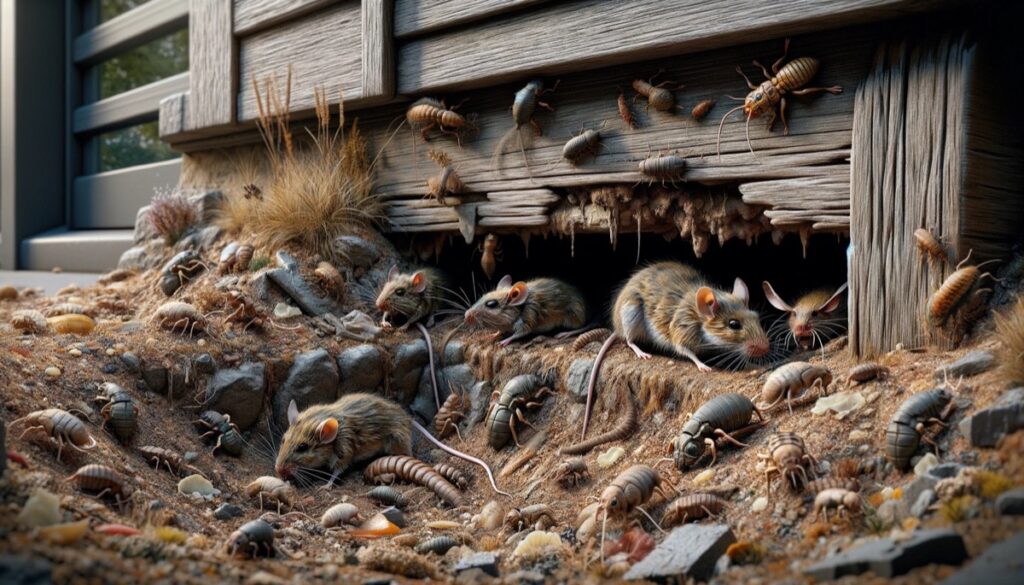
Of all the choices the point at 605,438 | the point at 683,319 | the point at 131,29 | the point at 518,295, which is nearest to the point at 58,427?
the point at 605,438

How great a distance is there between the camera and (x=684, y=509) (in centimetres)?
385

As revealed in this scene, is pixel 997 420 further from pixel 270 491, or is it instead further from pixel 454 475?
pixel 270 491

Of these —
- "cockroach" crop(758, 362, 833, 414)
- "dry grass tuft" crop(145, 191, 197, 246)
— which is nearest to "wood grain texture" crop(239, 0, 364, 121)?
"dry grass tuft" crop(145, 191, 197, 246)

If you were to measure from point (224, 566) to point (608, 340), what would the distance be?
119 inches

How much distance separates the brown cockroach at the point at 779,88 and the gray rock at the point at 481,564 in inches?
106

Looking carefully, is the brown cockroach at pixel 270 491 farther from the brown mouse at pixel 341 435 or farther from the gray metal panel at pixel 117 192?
the gray metal panel at pixel 117 192

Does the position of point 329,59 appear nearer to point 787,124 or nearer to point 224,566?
point 787,124

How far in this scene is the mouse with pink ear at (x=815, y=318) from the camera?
4.98 m

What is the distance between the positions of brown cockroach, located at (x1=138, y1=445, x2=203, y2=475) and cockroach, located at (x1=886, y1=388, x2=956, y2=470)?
3.34 m

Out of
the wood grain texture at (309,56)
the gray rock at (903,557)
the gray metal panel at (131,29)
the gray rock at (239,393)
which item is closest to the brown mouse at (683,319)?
the gray rock at (239,393)

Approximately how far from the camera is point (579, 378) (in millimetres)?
5441

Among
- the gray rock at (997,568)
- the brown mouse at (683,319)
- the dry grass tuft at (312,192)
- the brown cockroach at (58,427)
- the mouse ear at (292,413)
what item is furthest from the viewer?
the dry grass tuft at (312,192)

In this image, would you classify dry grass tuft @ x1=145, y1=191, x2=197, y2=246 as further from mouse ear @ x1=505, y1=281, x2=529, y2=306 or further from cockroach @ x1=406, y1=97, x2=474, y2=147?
mouse ear @ x1=505, y1=281, x2=529, y2=306

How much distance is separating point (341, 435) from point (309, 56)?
3.64 m
